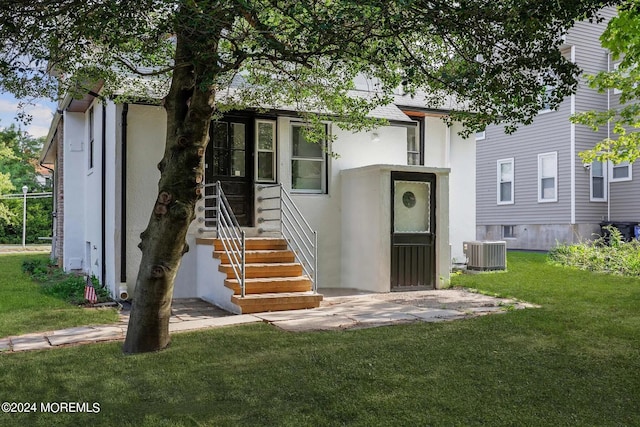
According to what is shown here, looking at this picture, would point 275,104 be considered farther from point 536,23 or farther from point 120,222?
point 536,23

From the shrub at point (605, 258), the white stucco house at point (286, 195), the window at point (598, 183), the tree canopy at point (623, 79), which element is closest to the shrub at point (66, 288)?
the white stucco house at point (286, 195)

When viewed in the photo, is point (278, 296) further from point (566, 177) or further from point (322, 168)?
point (566, 177)

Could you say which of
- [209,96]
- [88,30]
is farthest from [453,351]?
[88,30]

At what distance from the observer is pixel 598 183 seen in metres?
18.4

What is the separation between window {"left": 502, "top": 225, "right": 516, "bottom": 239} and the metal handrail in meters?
13.6

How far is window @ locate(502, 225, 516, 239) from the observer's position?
66.8ft

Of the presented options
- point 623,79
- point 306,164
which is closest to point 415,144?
point 306,164

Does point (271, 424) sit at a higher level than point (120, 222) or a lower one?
lower

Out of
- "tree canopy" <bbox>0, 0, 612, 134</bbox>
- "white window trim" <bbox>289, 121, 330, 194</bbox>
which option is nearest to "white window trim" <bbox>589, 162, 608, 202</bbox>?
"white window trim" <bbox>289, 121, 330, 194</bbox>

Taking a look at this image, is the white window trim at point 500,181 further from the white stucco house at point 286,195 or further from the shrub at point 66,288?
the shrub at point 66,288

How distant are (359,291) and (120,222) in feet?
14.1

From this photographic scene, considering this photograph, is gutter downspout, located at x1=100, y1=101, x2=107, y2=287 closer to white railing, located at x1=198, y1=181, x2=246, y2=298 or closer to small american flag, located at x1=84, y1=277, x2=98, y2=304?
small american flag, located at x1=84, y1=277, x2=98, y2=304

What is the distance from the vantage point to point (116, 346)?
568 centimetres

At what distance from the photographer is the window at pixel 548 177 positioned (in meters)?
18.6
